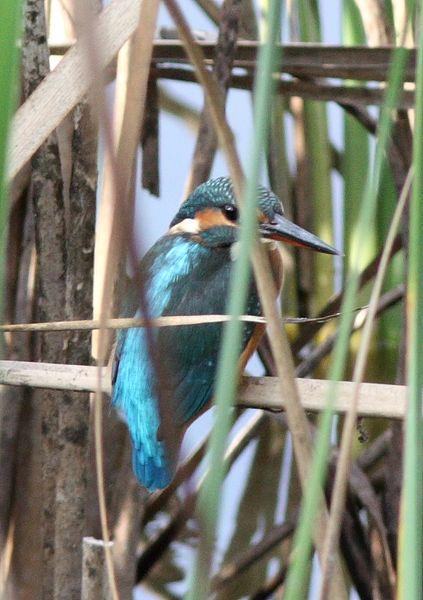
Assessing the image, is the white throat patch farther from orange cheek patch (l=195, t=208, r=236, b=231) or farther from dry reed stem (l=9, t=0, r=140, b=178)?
dry reed stem (l=9, t=0, r=140, b=178)

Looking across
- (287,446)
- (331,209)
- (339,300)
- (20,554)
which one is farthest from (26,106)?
(287,446)

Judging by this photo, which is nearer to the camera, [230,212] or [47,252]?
[47,252]

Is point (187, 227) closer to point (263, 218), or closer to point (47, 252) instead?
point (263, 218)

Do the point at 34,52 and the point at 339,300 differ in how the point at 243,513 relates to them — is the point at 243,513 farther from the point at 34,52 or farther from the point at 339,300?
the point at 34,52

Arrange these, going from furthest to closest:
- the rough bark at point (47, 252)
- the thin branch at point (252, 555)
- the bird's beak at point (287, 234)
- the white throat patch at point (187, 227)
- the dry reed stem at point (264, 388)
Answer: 1. the thin branch at point (252, 555)
2. the white throat patch at point (187, 227)
3. the bird's beak at point (287, 234)
4. the rough bark at point (47, 252)
5. the dry reed stem at point (264, 388)

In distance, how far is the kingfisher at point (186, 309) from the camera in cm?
145

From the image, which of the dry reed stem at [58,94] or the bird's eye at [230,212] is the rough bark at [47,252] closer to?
the dry reed stem at [58,94]

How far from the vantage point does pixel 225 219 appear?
1.80m

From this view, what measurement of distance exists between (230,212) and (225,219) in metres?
0.02

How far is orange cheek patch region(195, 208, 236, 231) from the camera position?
1.80 metres

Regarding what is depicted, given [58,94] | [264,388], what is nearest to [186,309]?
[264,388]

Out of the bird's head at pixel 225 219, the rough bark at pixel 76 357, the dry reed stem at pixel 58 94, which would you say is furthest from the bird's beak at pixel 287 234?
the dry reed stem at pixel 58 94

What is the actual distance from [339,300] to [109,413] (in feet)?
1.90

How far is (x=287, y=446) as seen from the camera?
8.12 feet
